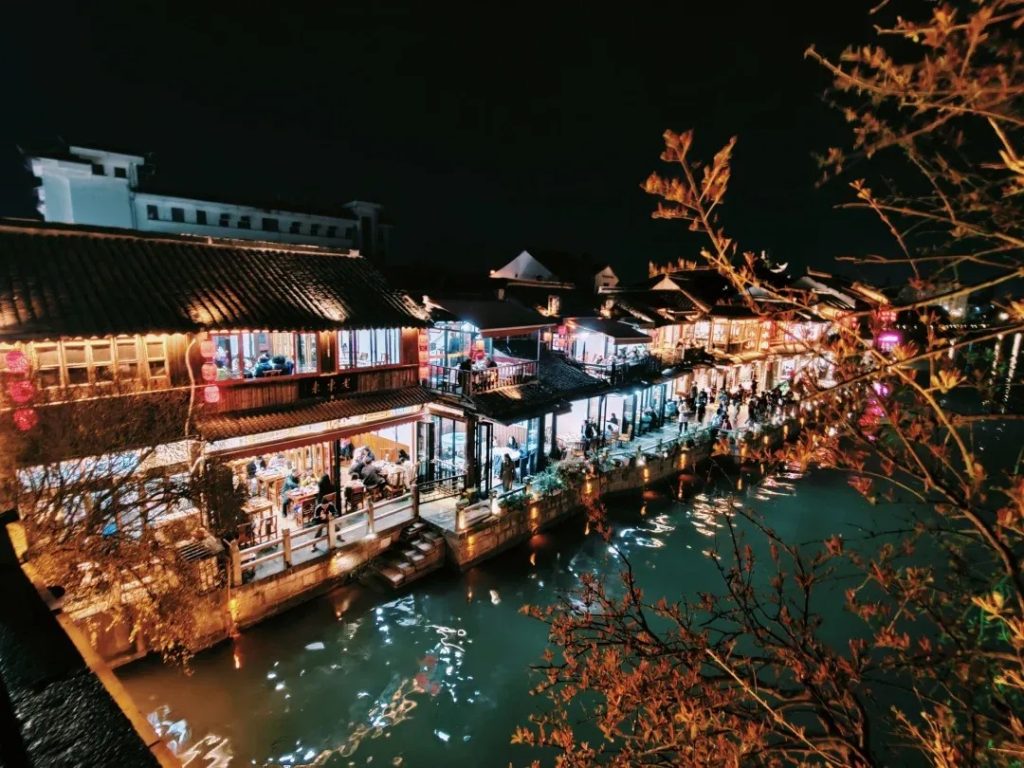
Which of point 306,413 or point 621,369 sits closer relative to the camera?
point 306,413

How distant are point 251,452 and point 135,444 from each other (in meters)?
4.03

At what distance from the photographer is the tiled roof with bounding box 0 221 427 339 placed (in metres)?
12.5

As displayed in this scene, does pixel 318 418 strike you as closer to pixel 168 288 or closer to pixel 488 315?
pixel 168 288

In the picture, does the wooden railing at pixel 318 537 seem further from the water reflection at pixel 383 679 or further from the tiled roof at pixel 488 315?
the tiled roof at pixel 488 315

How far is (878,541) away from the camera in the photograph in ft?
73.8

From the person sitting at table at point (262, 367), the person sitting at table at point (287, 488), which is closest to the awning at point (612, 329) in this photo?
the person sitting at table at point (262, 367)

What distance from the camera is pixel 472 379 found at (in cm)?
1970

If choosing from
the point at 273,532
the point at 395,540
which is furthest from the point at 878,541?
the point at 273,532

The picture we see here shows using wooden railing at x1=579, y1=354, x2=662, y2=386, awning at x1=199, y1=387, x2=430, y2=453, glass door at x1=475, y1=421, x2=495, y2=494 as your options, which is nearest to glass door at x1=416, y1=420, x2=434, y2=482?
awning at x1=199, y1=387, x2=430, y2=453

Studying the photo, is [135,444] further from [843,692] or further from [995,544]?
[995,544]

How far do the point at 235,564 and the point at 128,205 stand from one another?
126ft

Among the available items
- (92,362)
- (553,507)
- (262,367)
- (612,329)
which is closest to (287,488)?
(262,367)

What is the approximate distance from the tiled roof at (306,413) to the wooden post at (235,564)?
2.88 m

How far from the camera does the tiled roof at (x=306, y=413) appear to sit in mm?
14290
